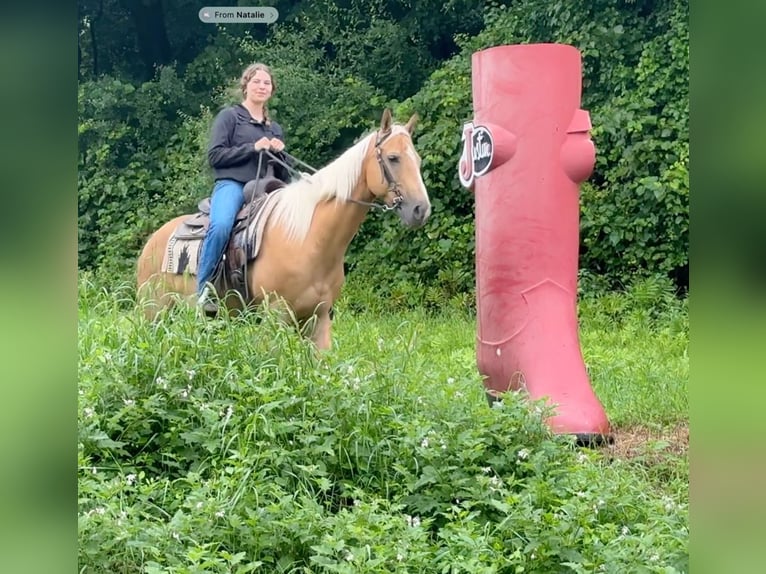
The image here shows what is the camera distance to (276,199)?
469cm

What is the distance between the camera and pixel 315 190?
4.61 metres

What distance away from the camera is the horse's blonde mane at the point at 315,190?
4.39m

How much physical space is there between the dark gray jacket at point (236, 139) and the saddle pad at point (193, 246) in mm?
291

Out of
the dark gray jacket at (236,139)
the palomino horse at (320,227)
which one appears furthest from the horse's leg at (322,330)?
the dark gray jacket at (236,139)

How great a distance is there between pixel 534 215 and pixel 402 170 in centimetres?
74

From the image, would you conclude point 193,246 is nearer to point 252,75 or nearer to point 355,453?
point 252,75

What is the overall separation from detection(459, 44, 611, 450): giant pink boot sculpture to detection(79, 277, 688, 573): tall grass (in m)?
0.26

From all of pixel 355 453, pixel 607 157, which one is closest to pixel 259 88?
pixel 355 453

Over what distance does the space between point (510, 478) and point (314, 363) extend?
1.10 m

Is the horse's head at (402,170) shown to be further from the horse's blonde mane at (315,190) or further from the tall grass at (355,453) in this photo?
the tall grass at (355,453)

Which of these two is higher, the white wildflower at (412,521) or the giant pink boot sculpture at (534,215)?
the giant pink boot sculpture at (534,215)
